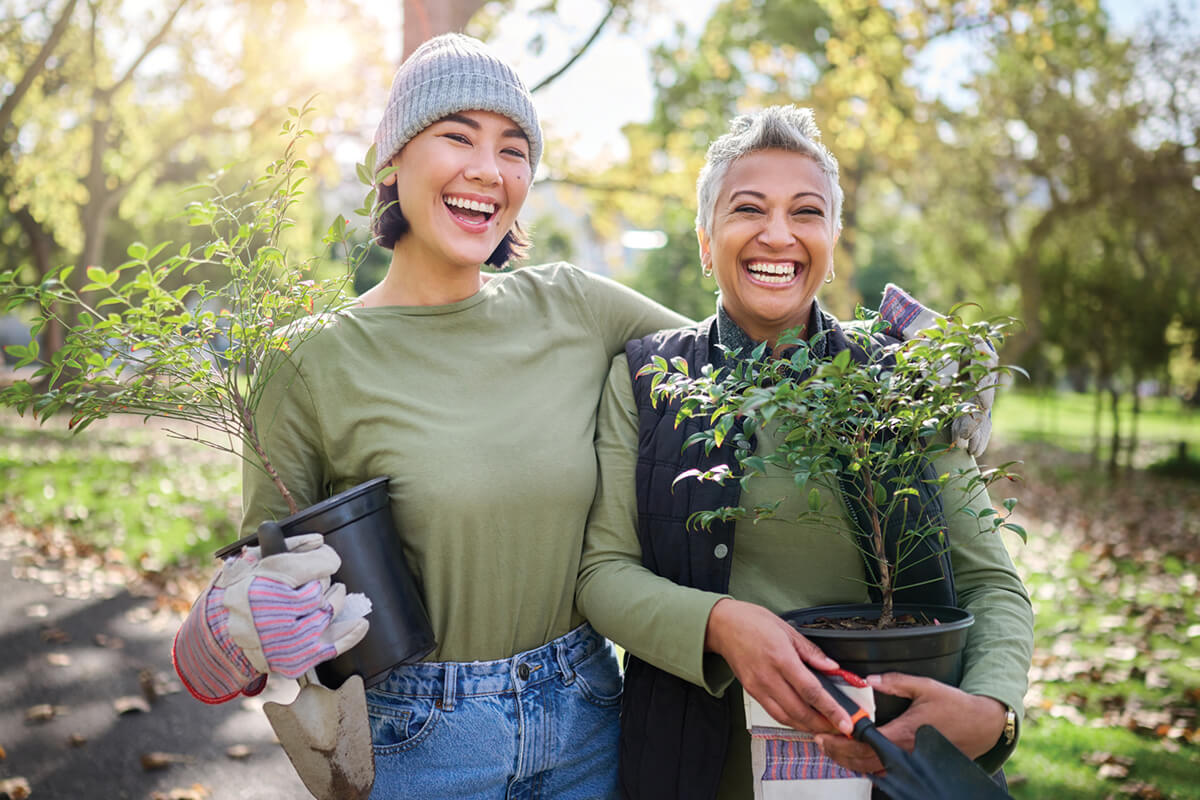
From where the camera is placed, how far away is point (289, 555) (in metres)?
1.71

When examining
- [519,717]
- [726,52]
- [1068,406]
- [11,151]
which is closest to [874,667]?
[519,717]

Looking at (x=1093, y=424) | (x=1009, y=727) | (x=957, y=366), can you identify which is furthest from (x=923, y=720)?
(x=1093, y=424)

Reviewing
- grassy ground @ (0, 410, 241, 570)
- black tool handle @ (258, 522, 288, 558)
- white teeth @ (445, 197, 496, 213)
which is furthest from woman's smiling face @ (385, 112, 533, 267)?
grassy ground @ (0, 410, 241, 570)

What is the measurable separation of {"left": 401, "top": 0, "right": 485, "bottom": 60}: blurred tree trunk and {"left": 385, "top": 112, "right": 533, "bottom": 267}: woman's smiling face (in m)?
1.98

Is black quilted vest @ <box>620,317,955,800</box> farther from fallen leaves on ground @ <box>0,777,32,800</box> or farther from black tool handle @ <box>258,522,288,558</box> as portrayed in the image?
fallen leaves on ground @ <box>0,777,32,800</box>

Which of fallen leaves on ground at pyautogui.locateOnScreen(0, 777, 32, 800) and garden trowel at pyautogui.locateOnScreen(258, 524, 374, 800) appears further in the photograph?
fallen leaves on ground at pyautogui.locateOnScreen(0, 777, 32, 800)

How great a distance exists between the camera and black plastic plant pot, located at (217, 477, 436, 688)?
5.96ft

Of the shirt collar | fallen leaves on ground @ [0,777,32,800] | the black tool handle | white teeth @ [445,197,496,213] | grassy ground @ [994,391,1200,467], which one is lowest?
grassy ground @ [994,391,1200,467]

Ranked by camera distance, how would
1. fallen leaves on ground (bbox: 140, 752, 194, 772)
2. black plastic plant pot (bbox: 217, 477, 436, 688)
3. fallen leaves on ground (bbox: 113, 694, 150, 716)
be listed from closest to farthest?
black plastic plant pot (bbox: 217, 477, 436, 688) → fallen leaves on ground (bbox: 140, 752, 194, 772) → fallen leaves on ground (bbox: 113, 694, 150, 716)

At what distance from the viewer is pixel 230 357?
189cm

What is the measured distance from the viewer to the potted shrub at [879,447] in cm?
165

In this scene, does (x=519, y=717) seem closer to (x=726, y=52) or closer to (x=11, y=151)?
(x=11, y=151)

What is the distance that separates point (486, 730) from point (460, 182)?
122 cm

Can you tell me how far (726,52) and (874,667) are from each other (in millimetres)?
20851
